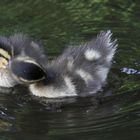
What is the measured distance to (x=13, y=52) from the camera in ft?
12.5

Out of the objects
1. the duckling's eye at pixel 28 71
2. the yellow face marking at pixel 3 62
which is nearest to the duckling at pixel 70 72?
the duckling's eye at pixel 28 71

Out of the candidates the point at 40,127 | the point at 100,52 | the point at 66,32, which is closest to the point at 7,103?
the point at 40,127

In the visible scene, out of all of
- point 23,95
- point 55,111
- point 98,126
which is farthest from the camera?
point 23,95

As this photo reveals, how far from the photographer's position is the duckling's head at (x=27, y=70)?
3533mm

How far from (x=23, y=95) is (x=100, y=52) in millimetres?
523

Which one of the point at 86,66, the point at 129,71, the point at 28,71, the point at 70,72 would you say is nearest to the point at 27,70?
the point at 28,71

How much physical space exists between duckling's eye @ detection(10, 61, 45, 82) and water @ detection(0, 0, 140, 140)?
0.14 m

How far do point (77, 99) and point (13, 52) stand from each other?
19.9 inches

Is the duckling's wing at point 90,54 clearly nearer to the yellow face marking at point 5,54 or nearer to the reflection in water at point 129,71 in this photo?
the reflection in water at point 129,71

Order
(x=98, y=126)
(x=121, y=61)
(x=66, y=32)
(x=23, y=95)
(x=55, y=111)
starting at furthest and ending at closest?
(x=66, y=32) → (x=121, y=61) → (x=23, y=95) → (x=55, y=111) → (x=98, y=126)

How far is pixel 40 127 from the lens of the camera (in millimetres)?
3291

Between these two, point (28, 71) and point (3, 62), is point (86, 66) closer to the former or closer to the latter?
point (28, 71)

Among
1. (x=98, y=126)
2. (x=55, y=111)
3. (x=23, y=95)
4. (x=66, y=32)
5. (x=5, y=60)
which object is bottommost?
(x=98, y=126)

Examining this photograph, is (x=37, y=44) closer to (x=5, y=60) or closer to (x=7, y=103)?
(x=5, y=60)
